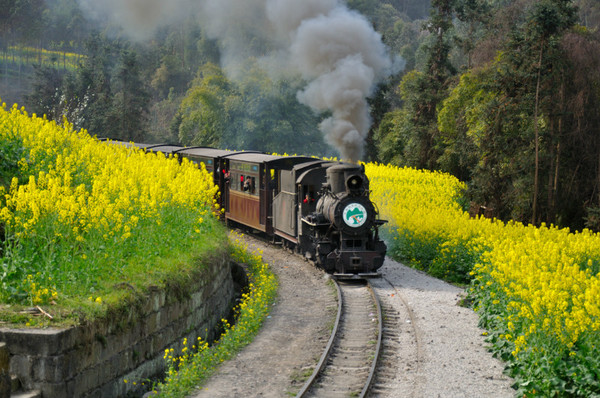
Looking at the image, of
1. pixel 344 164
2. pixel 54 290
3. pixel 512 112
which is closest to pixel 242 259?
pixel 344 164

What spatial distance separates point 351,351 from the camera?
10984 mm

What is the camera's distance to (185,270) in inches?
456

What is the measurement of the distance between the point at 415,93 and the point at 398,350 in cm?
3196

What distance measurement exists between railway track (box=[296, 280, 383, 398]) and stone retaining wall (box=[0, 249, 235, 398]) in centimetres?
251

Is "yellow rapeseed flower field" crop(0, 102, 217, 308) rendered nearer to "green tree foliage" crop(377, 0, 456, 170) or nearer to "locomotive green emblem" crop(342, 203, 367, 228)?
"locomotive green emblem" crop(342, 203, 367, 228)

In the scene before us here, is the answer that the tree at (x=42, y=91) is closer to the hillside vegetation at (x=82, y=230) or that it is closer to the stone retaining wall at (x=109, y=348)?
the hillside vegetation at (x=82, y=230)

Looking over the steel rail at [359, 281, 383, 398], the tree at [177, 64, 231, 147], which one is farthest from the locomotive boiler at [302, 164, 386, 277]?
the tree at [177, 64, 231, 147]

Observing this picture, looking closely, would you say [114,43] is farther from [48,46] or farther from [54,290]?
[54,290]

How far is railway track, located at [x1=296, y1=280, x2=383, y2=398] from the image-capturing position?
9250mm

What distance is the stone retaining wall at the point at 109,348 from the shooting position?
7375 millimetres

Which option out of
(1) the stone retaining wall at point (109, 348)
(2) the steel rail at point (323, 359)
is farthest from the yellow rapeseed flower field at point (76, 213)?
(2) the steel rail at point (323, 359)

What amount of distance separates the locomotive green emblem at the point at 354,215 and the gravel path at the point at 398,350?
1.67 metres

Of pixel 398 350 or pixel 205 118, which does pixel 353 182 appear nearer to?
pixel 398 350

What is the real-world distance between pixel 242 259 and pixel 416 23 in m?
99.9
